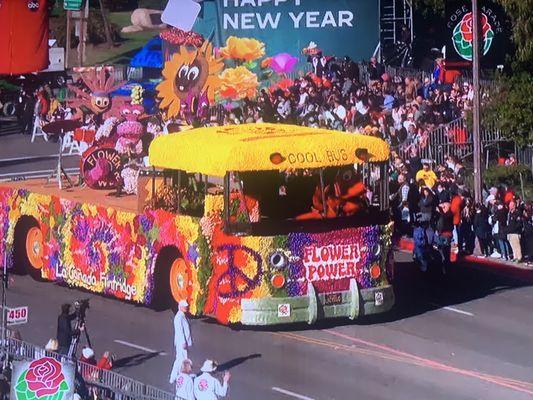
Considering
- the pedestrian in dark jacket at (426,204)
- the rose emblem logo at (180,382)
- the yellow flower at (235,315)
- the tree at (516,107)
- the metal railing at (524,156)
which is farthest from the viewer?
the metal railing at (524,156)

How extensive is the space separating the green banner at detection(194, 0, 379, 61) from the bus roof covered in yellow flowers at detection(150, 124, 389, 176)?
21448mm

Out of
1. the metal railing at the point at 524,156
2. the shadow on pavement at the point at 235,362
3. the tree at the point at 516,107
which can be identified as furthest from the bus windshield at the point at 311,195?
the metal railing at the point at 524,156

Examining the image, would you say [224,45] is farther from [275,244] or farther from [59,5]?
[275,244]

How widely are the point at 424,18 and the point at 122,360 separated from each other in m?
24.4

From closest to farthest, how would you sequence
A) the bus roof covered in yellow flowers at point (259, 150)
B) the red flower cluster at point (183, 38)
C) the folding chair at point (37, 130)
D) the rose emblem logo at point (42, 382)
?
1. the rose emblem logo at point (42, 382)
2. the bus roof covered in yellow flowers at point (259, 150)
3. the red flower cluster at point (183, 38)
4. the folding chair at point (37, 130)

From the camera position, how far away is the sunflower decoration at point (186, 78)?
94.0ft

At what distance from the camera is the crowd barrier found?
51.0 ft

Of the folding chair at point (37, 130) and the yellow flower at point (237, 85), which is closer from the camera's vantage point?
the yellow flower at point (237, 85)

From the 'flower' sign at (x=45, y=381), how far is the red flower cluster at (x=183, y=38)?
1015 inches

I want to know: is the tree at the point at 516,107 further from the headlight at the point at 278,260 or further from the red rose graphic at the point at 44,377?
the red rose graphic at the point at 44,377

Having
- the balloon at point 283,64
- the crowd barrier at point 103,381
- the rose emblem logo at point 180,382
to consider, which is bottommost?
the rose emblem logo at point 180,382

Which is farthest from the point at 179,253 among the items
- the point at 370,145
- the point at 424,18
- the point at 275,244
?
the point at 424,18

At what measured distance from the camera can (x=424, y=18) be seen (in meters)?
41.8

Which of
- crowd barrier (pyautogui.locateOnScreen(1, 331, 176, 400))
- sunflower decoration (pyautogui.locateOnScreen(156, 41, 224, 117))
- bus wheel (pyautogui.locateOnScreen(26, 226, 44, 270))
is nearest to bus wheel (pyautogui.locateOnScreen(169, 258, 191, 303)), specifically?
bus wheel (pyautogui.locateOnScreen(26, 226, 44, 270))
